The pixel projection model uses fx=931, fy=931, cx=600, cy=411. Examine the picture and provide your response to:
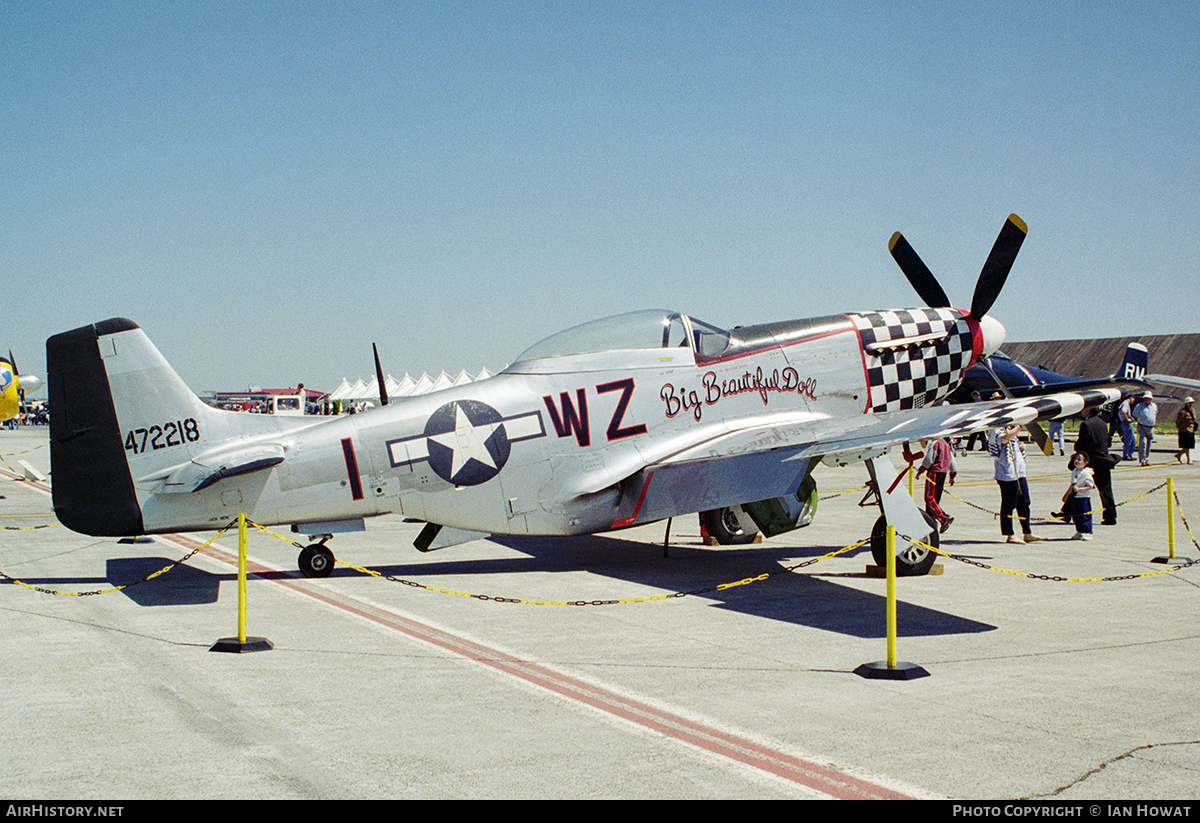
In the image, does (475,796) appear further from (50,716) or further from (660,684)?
(50,716)

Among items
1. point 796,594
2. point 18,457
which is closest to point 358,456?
point 796,594

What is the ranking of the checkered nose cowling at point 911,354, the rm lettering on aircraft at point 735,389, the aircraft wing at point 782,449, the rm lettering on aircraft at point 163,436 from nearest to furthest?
the aircraft wing at point 782,449 → the rm lettering on aircraft at point 163,436 → the rm lettering on aircraft at point 735,389 → the checkered nose cowling at point 911,354

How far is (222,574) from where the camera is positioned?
440 inches

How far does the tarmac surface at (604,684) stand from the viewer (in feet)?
14.8

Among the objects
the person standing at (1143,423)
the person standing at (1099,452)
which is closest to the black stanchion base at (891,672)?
the person standing at (1099,452)

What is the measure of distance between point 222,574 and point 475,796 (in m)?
8.01

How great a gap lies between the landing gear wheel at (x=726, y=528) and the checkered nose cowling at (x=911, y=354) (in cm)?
263

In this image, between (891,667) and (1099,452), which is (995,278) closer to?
(1099,452)

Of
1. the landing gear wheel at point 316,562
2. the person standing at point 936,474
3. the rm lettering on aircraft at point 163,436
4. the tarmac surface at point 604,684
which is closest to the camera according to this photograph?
the tarmac surface at point 604,684

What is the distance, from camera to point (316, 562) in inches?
420

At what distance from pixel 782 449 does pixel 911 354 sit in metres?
3.23

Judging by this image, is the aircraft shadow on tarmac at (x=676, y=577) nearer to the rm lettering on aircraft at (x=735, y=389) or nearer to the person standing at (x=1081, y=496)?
the rm lettering on aircraft at (x=735, y=389)

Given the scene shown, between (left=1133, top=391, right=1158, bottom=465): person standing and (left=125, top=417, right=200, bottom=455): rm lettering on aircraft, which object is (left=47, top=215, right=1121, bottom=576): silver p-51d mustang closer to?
(left=125, top=417, right=200, bottom=455): rm lettering on aircraft

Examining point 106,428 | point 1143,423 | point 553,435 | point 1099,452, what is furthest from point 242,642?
point 1143,423
